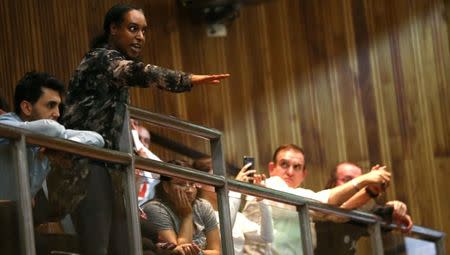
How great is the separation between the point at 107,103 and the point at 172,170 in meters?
0.32

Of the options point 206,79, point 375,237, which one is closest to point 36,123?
point 206,79

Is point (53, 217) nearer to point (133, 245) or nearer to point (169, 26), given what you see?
point (133, 245)

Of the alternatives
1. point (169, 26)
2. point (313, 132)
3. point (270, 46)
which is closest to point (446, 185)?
point (313, 132)

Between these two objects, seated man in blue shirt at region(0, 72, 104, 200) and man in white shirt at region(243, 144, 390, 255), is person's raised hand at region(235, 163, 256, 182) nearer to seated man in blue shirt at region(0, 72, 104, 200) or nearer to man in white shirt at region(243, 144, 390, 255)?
man in white shirt at region(243, 144, 390, 255)

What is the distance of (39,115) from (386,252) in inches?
89.5

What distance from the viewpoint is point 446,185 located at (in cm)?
696

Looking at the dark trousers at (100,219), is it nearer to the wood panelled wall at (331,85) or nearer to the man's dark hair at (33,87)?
the man's dark hair at (33,87)

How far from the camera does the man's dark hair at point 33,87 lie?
13.0 feet

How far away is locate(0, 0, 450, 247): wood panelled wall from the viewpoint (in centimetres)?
695

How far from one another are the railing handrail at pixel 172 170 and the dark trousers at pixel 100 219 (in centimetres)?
7

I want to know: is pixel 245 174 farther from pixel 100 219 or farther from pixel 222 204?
pixel 100 219

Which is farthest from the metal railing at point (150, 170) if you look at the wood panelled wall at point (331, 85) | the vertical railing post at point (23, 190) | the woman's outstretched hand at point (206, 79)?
the wood panelled wall at point (331, 85)

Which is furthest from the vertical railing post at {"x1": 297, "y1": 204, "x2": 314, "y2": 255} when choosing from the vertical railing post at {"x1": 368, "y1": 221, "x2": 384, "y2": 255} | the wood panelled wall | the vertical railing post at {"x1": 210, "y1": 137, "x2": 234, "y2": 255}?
the wood panelled wall

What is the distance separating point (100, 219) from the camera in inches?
147
